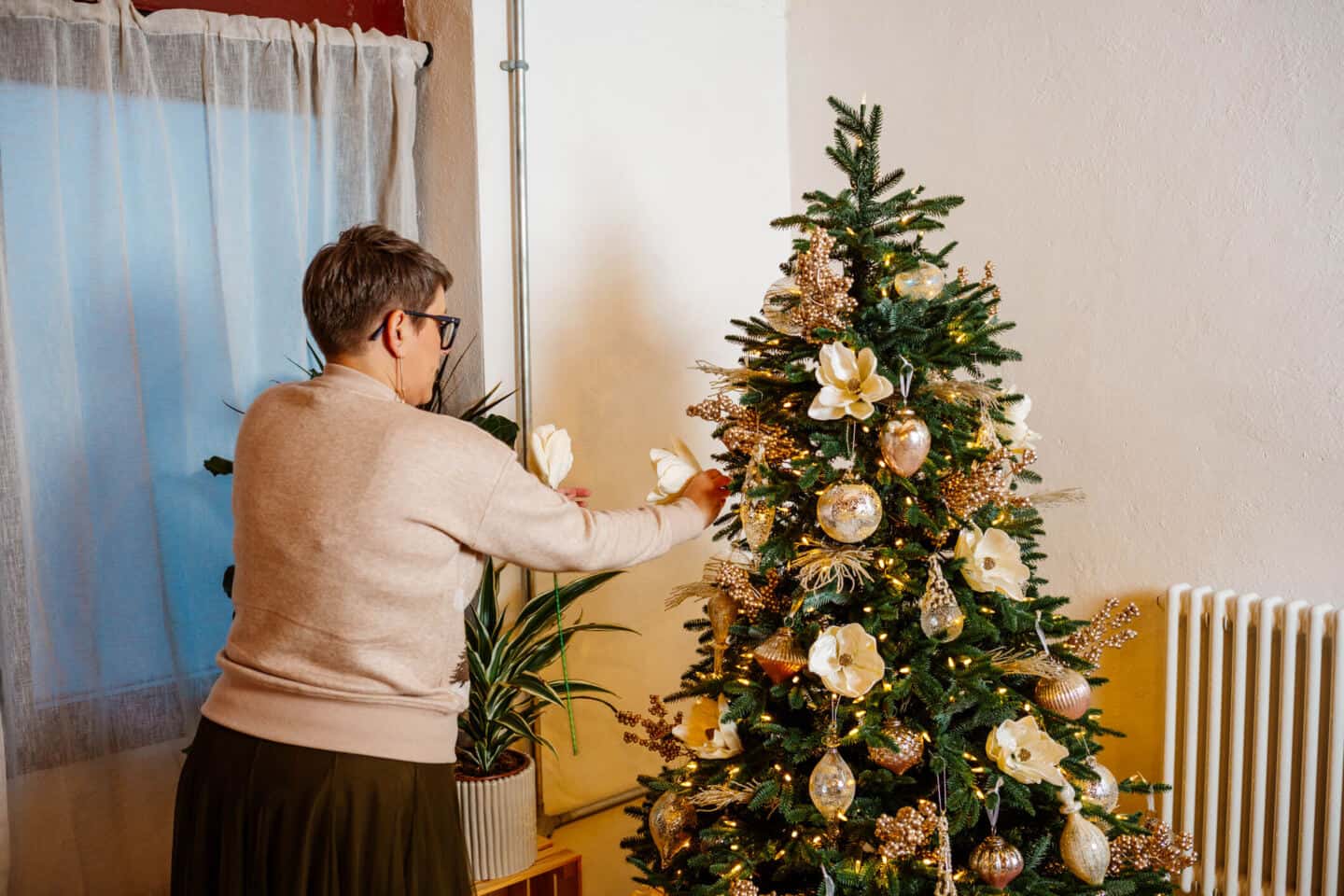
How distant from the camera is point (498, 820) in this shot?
219 centimetres

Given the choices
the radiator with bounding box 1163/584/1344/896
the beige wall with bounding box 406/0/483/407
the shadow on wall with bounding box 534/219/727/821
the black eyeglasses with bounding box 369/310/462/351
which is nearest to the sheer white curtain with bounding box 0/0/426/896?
the beige wall with bounding box 406/0/483/407

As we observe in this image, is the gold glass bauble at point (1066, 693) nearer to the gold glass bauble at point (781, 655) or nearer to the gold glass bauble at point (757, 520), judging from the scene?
the gold glass bauble at point (781, 655)

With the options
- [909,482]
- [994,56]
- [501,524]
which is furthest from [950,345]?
[994,56]

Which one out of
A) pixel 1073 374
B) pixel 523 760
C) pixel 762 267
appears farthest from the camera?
pixel 762 267

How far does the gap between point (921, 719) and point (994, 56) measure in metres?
1.70

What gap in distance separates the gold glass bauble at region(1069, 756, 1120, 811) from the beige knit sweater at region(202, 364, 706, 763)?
0.92m

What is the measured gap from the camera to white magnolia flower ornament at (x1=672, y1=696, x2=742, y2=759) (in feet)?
5.79

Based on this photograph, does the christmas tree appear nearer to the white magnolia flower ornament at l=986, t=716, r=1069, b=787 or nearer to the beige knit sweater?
the white magnolia flower ornament at l=986, t=716, r=1069, b=787

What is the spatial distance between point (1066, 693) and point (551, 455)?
3.07ft

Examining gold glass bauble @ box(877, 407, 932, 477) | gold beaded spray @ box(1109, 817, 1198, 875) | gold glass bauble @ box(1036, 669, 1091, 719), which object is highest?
gold glass bauble @ box(877, 407, 932, 477)

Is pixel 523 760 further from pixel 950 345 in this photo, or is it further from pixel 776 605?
pixel 950 345

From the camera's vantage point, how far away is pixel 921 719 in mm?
1674

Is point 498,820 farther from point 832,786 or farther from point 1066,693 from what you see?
point 1066,693

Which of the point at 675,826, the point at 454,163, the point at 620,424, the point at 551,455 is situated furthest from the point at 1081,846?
the point at 454,163
